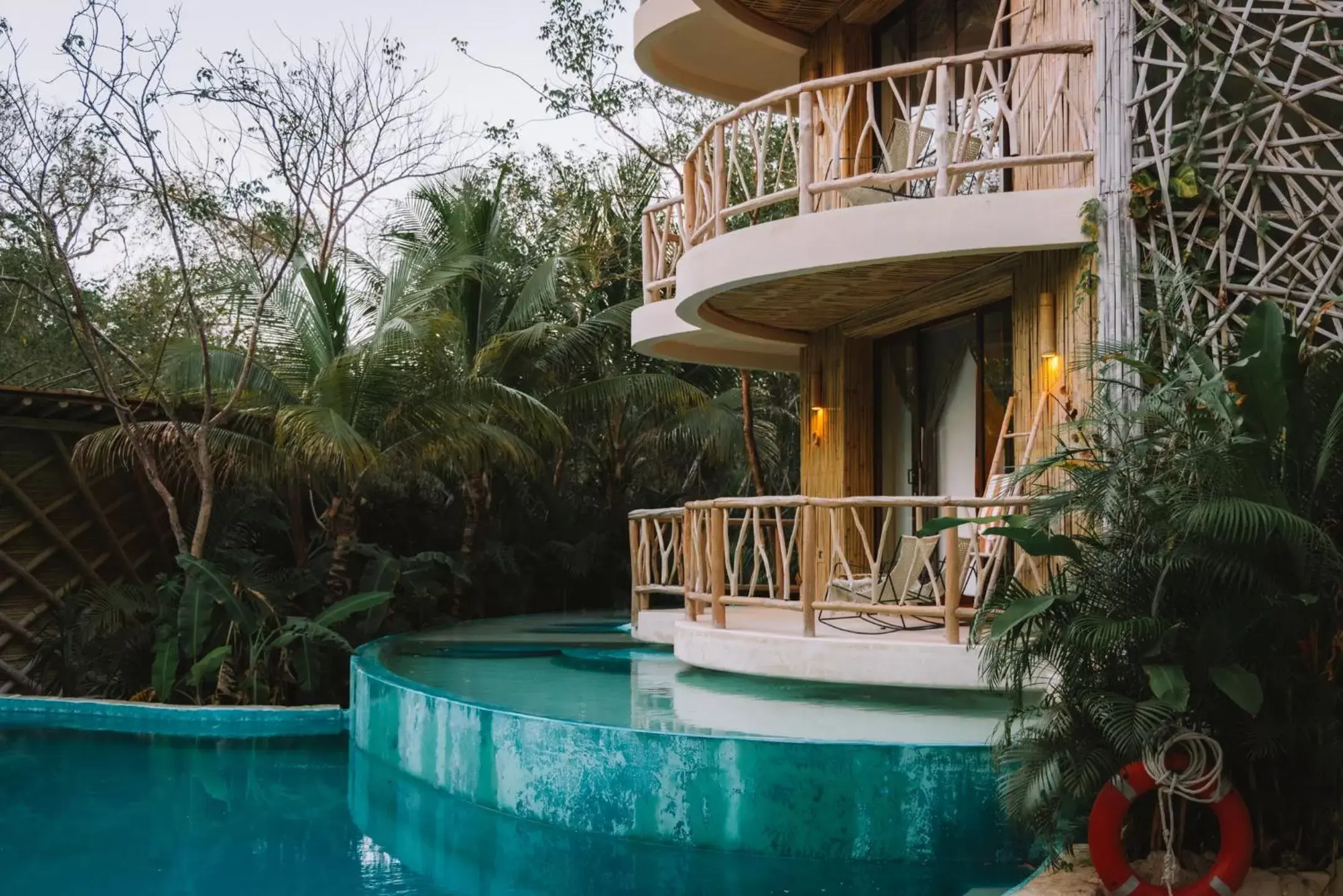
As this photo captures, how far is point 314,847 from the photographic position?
8500 millimetres

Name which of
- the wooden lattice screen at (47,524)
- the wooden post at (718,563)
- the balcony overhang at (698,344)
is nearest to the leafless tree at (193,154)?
the wooden lattice screen at (47,524)

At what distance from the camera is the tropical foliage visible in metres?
5.79

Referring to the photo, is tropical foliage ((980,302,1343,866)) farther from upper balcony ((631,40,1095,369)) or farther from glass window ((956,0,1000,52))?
glass window ((956,0,1000,52))

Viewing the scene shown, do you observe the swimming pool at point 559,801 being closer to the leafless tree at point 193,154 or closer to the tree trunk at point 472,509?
the leafless tree at point 193,154

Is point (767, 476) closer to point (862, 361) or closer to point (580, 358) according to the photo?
point (580, 358)

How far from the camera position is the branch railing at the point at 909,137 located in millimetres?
9312

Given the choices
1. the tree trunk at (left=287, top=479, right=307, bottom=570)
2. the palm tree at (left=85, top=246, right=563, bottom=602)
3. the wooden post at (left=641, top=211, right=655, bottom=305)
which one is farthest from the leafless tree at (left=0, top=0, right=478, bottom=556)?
the wooden post at (left=641, top=211, right=655, bottom=305)

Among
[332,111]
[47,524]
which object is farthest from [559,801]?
[47,524]

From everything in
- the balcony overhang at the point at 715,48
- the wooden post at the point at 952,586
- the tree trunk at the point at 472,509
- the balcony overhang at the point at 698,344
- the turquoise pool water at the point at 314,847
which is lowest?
the turquoise pool water at the point at 314,847

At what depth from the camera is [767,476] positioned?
2514cm

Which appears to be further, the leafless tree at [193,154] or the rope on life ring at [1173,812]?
the leafless tree at [193,154]

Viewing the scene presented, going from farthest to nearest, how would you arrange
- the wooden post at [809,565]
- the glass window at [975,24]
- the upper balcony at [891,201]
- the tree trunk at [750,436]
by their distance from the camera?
the tree trunk at [750,436] → the glass window at [975,24] → the upper balcony at [891,201] → the wooden post at [809,565]

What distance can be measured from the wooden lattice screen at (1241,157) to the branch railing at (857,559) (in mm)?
2020

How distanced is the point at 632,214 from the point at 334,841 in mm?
15065
